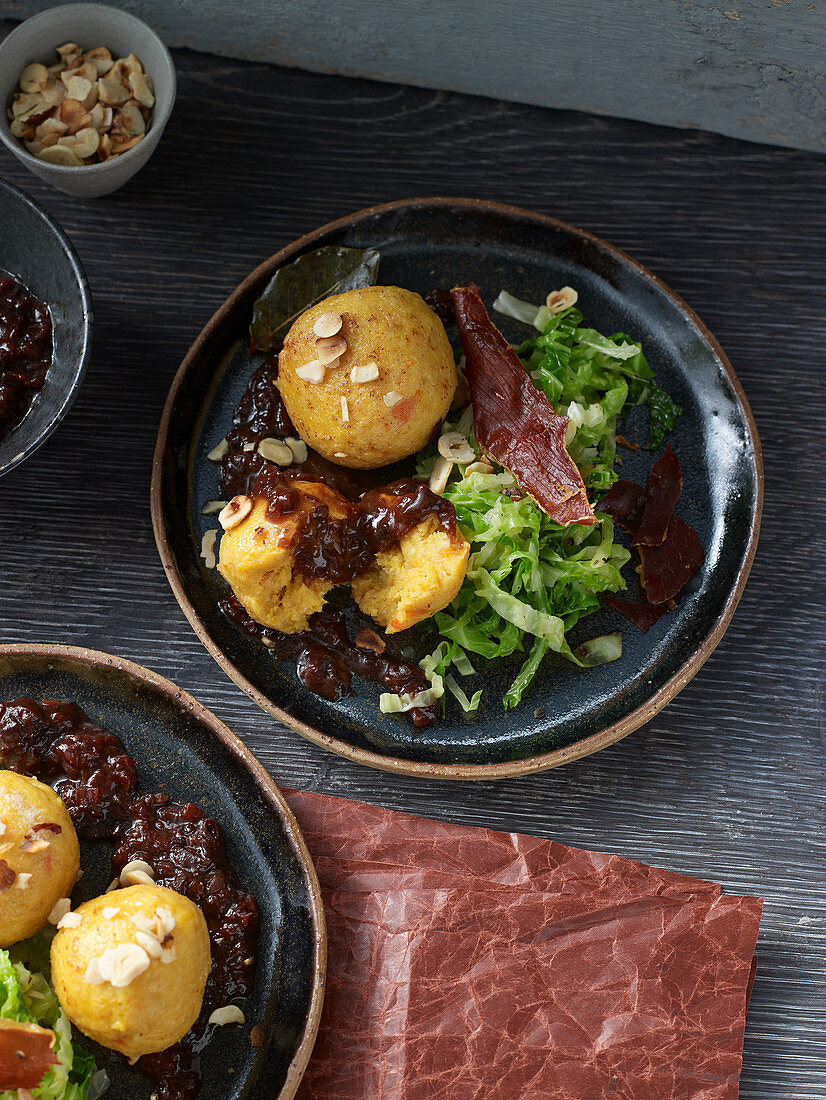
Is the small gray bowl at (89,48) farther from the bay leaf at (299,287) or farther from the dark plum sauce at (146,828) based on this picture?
the dark plum sauce at (146,828)

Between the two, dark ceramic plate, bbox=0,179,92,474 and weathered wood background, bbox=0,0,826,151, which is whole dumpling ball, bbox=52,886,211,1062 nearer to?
dark ceramic plate, bbox=0,179,92,474

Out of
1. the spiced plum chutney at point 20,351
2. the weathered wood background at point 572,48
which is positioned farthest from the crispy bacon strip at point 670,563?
the spiced plum chutney at point 20,351

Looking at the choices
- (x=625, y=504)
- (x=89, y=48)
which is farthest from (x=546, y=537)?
(x=89, y=48)

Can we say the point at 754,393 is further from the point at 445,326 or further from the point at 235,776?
the point at 235,776

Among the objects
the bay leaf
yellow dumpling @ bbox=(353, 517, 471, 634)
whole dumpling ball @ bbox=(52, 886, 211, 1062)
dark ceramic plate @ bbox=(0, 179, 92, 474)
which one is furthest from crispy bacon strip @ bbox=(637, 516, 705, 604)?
dark ceramic plate @ bbox=(0, 179, 92, 474)

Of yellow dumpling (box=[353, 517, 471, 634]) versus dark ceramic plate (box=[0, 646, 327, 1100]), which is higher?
yellow dumpling (box=[353, 517, 471, 634])

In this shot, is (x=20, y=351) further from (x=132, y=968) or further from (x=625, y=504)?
(x=625, y=504)

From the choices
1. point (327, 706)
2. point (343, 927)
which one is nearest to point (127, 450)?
point (327, 706)
